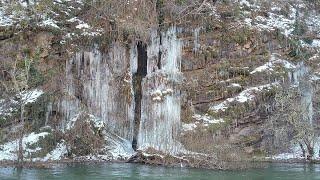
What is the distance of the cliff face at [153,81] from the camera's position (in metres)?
36.7

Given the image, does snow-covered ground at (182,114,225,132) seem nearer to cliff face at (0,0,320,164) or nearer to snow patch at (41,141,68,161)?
cliff face at (0,0,320,164)

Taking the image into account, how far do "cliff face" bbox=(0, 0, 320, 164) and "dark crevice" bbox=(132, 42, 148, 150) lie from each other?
0.08m

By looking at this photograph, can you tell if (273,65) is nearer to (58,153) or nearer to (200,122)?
(200,122)

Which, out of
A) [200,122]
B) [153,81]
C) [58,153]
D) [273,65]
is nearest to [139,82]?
[153,81]

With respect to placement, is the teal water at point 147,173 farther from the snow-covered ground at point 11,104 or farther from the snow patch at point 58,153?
the snow-covered ground at point 11,104

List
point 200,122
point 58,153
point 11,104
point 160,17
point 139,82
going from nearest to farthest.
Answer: point 58,153 < point 11,104 < point 200,122 < point 139,82 < point 160,17

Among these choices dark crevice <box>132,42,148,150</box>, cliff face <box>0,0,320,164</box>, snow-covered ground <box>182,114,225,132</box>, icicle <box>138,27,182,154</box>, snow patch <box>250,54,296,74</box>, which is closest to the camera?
icicle <box>138,27,182,154</box>

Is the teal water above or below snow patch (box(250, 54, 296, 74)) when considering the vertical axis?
below

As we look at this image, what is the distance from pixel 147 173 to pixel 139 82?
12514mm

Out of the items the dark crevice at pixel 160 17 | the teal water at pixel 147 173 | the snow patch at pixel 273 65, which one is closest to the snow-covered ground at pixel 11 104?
the teal water at pixel 147 173

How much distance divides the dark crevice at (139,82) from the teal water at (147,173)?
5964 millimetres

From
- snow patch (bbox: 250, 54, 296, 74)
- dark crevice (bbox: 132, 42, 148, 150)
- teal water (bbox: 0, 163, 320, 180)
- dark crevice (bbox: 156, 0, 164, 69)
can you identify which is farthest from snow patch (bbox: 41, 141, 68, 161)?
snow patch (bbox: 250, 54, 296, 74)

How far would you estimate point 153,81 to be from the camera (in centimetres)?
3959

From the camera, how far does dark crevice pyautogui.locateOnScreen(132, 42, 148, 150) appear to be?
38.7m
